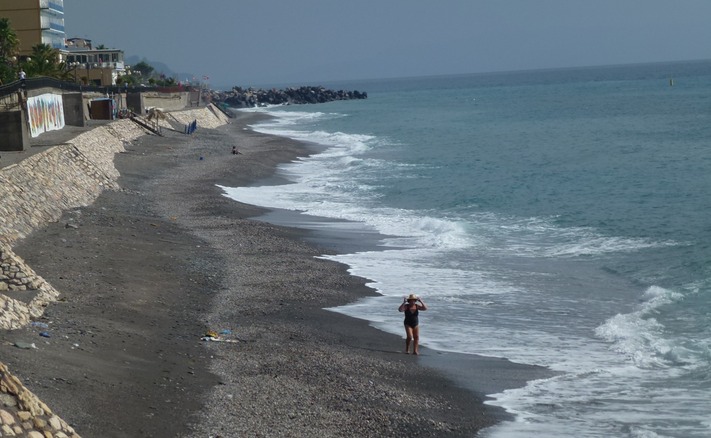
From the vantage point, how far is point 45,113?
41719 millimetres

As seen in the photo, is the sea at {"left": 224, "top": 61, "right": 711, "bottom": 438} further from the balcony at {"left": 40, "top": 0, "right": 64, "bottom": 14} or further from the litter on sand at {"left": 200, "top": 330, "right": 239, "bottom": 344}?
the balcony at {"left": 40, "top": 0, "right": 64, "bottom": 14}

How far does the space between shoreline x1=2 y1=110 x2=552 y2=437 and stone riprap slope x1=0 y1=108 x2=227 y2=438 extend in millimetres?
450

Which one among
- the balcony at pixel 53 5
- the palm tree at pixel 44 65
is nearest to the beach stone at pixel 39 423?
the palm tree at pixel 44 65

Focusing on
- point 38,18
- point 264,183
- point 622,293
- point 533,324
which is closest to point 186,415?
point 533,324

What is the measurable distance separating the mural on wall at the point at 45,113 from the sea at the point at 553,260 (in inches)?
360

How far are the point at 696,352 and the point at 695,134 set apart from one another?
5038 cm

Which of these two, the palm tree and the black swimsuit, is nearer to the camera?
the black swimsuit

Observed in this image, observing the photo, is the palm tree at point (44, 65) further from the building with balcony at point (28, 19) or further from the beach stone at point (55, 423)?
the beach stone at point (55, 423)

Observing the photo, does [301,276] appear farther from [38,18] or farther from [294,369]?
[38,18]

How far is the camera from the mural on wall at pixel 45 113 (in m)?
38.6

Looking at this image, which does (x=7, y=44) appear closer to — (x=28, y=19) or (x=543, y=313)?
(x=28, y=19)

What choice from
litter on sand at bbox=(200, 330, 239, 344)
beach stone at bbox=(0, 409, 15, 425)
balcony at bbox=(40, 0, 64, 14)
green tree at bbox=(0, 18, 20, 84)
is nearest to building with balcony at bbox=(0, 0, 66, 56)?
balcony at bbox=(40, 0, 64, 14)

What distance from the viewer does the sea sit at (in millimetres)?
14555

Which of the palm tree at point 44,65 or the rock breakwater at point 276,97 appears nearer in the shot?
the palm tree at point 44,65
